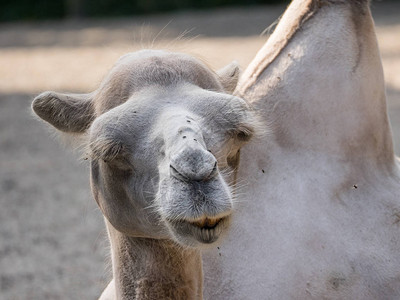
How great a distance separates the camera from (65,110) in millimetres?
2363

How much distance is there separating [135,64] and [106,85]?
106 mm

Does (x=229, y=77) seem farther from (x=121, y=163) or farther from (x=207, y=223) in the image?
(x=207, y=223)

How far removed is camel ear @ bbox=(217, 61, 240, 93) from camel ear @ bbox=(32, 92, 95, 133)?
1.35 feet

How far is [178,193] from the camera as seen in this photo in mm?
1897

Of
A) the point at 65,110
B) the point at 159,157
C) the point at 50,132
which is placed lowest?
the point at 50,132

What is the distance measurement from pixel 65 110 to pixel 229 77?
0.51 meters

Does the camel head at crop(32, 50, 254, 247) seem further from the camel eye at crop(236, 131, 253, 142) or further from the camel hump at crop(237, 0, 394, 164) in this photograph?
the camel hump at crop(237, 0, 394, 164)

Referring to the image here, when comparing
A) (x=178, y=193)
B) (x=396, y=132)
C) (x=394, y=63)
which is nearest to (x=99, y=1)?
(x=394, y=63)

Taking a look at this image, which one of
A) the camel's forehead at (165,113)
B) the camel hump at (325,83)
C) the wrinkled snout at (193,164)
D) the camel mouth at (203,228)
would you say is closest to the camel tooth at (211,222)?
the camel mouth at (203,228)

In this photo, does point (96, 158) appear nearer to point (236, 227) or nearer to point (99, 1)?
point (236, 227)

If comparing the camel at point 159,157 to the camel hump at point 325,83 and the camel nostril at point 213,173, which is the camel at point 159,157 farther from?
the camel hump at point 325,83

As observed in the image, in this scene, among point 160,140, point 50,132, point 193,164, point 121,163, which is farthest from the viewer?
point 50,132

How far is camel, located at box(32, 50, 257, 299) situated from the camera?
1.90m

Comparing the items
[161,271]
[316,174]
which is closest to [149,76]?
[161,271]
